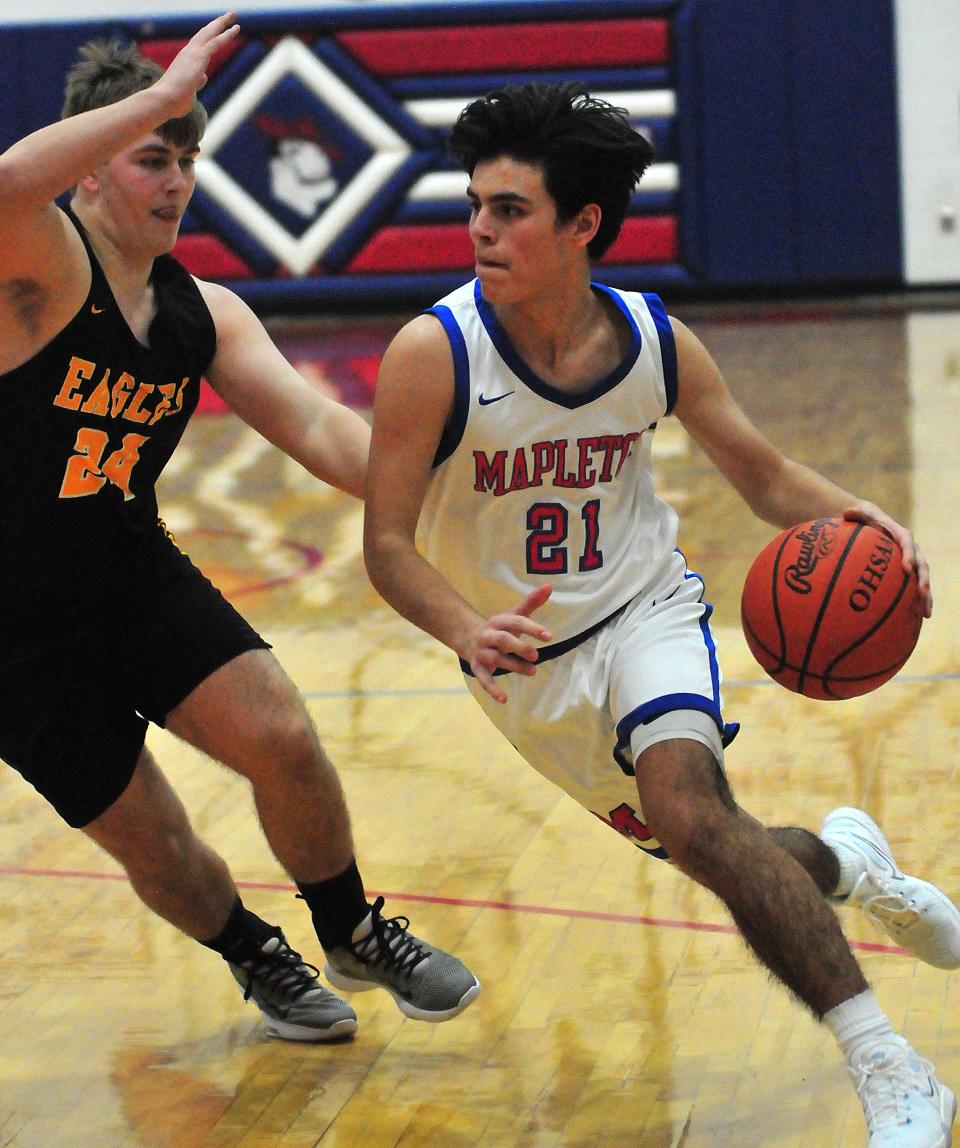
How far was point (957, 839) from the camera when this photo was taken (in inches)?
175

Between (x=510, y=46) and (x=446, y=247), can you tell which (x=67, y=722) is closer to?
(x=446, y=247)

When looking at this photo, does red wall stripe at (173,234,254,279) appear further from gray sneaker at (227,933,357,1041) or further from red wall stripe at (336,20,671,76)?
gray sneaker at (227,933,357,1041)

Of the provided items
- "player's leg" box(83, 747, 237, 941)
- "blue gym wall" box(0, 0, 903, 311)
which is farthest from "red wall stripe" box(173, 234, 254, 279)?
"player's leg" box(83, 747, 237, 941)

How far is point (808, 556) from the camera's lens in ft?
11.4

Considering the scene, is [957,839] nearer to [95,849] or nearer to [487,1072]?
[487,1072]

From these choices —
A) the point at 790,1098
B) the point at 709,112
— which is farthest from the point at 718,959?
the point at 709,112

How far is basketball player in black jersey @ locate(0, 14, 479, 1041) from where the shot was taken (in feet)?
11.0

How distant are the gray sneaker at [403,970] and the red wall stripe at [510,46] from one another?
11.7 meters

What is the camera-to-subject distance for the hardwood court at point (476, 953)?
332 centimetres

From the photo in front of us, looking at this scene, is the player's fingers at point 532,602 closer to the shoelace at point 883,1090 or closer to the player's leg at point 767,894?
the player's leg at point 767,894

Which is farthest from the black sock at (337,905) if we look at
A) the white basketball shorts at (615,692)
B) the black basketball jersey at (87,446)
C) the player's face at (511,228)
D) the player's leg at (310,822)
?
the player's face at (511,228)

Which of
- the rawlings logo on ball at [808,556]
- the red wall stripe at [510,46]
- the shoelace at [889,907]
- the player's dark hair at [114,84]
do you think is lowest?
the red wall stripe at [510,46]

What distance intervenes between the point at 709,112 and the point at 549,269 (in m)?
11.6

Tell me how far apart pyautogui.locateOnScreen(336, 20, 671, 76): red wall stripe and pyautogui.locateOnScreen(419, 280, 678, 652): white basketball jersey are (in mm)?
11381
